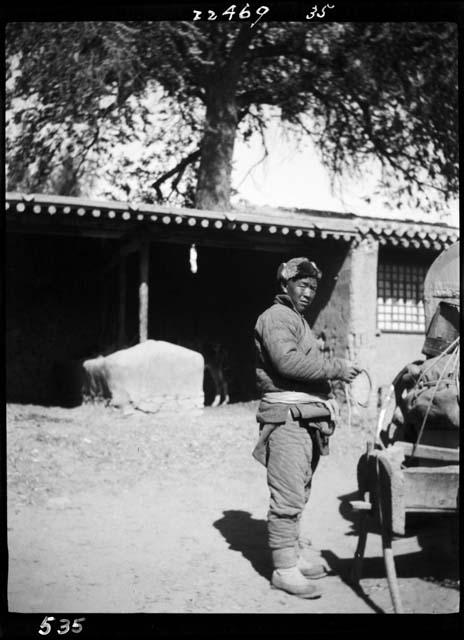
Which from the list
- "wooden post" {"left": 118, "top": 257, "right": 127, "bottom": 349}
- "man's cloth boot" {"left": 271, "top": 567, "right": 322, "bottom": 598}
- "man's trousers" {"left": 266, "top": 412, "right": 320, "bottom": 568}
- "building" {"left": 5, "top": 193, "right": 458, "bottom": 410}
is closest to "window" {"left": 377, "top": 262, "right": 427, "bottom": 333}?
"building" {"left": 5, "top": 193, "right": 458, "bottom": 410}

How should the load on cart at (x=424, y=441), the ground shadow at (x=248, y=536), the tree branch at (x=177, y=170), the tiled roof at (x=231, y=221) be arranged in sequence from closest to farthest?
1. the load on cart at (x=424, y=441)
2. the ground shadow at (x=248, y=536)
3. the tiled roof at (x=231, y=221)
4. the tree branch at (x=177, y=170)

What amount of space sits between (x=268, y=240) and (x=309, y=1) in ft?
19.0

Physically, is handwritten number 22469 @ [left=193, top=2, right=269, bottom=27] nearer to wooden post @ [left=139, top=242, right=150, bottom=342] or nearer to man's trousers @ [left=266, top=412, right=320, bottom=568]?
man's trousers @ [left=266, top=412, right=320, bottom=568]

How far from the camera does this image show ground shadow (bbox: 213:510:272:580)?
3.59 m

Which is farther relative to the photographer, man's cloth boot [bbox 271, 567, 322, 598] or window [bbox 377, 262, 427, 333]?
window [bbox 377, 262, 427, 333]

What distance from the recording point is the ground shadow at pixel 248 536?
11.8 ft

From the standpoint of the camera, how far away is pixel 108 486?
5262mm

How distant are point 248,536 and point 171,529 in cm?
52

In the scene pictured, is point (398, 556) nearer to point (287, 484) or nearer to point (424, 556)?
point (424, 556)

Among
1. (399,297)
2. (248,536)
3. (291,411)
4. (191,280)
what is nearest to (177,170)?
(191,280)
